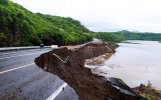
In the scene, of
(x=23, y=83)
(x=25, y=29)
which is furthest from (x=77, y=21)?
(x=23, y=83)

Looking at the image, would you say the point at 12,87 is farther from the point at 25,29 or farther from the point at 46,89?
the point at 25,29

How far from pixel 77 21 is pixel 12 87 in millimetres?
164944

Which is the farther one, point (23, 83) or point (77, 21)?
point (77, 21)

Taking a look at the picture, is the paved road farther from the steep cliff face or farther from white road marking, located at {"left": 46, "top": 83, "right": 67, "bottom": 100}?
the steep cliff face

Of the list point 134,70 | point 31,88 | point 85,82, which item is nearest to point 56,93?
point 31,88

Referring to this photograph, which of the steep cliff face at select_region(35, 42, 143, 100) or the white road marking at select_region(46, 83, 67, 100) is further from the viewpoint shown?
the steep cliff face at select_region(35, 42, 143, 100)

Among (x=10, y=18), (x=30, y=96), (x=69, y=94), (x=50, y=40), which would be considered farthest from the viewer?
(x=50, y=40)

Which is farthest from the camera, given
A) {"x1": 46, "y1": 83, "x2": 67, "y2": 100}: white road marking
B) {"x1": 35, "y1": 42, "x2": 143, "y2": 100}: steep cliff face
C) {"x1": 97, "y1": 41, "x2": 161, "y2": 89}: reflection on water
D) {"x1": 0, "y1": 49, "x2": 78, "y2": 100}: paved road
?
{"x1": 97, "y1": 41, "x2": 161, "y2": 89}: reflection on water

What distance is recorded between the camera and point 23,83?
1405 cm

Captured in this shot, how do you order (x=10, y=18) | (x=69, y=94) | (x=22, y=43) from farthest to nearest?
(x=22, y=43) → (x=10, y=18) → (x=69, y=94)

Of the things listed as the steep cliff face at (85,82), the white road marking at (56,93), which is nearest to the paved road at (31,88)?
the white road marking at (56,93)

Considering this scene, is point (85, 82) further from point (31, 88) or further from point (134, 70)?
point (134, 70)

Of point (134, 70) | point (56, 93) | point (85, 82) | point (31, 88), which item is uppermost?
point (31, 88)

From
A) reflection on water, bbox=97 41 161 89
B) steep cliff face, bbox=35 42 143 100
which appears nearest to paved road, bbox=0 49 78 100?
steep cliff face, bbox=35 42 143 100
